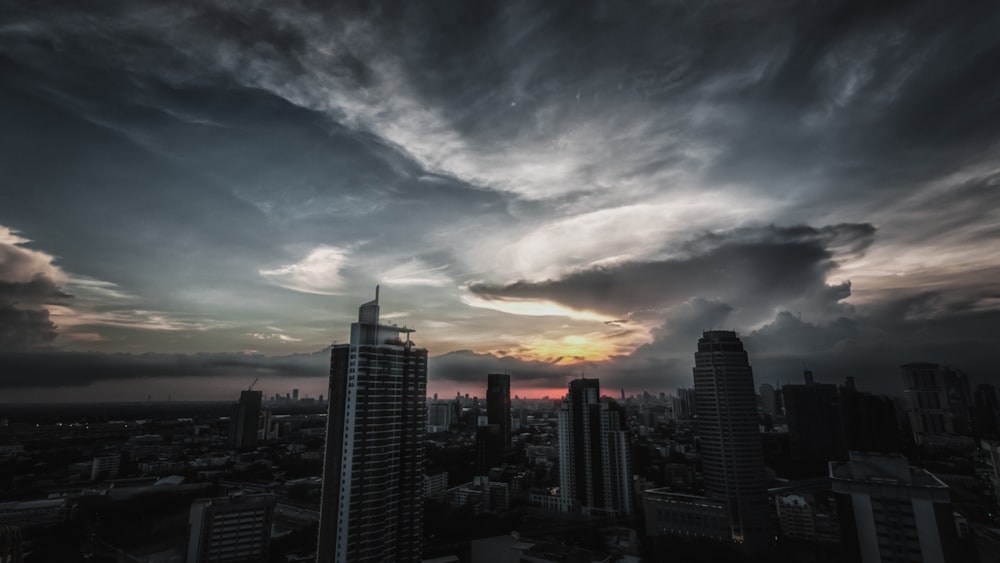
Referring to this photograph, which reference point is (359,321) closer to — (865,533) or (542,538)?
(865,533)

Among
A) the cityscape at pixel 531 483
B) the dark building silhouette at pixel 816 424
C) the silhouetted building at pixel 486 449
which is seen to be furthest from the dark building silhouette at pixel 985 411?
the silhouetted building at pixel 486 449

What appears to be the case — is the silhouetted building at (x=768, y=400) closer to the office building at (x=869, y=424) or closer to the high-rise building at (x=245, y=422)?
the office building at (x=869, y=424)

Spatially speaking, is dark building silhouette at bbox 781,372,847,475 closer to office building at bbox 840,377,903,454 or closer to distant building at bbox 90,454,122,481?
office building at bbox 840,377,903,454

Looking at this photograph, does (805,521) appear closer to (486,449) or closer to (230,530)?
(486,449)

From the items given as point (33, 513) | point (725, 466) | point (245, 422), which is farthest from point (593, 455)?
point (245, 422)

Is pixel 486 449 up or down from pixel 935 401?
down

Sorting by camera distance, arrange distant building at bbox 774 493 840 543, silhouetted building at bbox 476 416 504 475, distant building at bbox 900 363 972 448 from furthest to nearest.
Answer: distant building at bbox 900 363 972 448, silhouetted building at bbox 476 416 504 475, distant building at bbox 774 493 840 543

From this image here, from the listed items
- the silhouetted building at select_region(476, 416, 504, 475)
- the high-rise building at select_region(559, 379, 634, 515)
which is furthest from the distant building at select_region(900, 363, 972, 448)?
the silhouetted building at select_region(476, 416, 504, 475)
